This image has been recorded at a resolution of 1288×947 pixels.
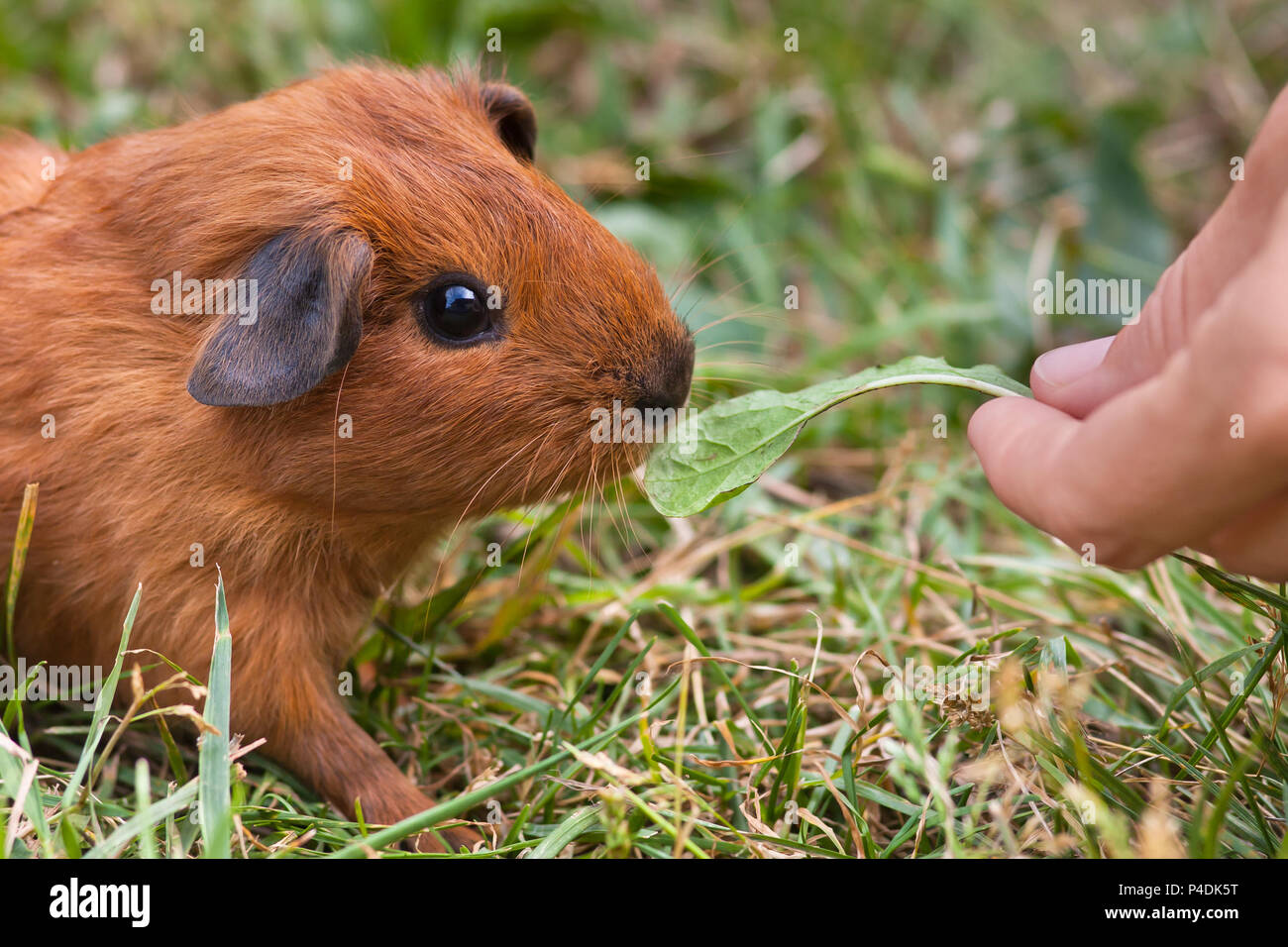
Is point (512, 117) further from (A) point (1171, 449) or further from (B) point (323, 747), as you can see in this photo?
(A) point (1171, 449)

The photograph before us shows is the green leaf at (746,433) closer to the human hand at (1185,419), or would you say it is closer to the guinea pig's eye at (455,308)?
the human hand at (1185,419)

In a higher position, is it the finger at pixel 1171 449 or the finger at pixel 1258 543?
the finger at pixel 1171 449

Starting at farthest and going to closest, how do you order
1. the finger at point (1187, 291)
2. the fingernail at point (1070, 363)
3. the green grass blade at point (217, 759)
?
the fingernail at point (1070, 363), the green grass blade at point (217, 759), the finger at point (1187, 291)

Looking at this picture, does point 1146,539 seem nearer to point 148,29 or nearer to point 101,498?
point 101,498

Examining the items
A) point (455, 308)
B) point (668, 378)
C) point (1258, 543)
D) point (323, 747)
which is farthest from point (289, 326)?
point (1258, 543)

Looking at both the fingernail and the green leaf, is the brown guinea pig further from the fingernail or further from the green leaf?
the fingernail

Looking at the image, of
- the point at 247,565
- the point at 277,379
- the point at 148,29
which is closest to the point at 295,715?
the point at 247,565

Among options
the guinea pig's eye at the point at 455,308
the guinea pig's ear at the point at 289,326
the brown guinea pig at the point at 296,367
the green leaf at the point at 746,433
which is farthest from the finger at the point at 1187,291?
the guinea pig's ear at the point at 289,326
